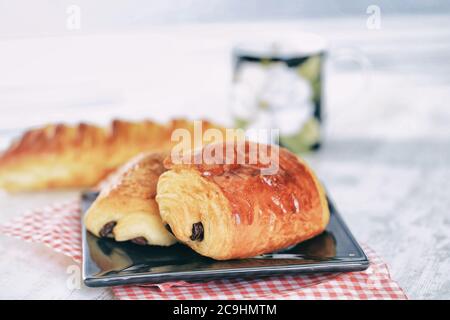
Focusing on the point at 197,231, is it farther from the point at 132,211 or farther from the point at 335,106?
the point at 335,106

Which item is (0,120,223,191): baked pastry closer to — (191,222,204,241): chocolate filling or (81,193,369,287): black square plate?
(81,193,369,287): black square plate

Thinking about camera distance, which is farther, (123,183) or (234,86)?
(234,86)

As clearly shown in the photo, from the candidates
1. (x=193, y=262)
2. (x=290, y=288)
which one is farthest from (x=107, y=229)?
(x=290, y=288)

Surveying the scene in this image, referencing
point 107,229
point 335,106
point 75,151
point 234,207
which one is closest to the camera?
point 234,207

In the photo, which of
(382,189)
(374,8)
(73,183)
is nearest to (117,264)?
(73,183)

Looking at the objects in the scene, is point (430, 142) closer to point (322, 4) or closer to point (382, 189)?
point (382, 189)

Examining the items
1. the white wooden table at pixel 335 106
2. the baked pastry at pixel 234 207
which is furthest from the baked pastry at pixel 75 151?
the baked pastry at pixel 234 207

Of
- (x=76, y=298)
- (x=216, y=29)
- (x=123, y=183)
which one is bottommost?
(x=76, y=298)
